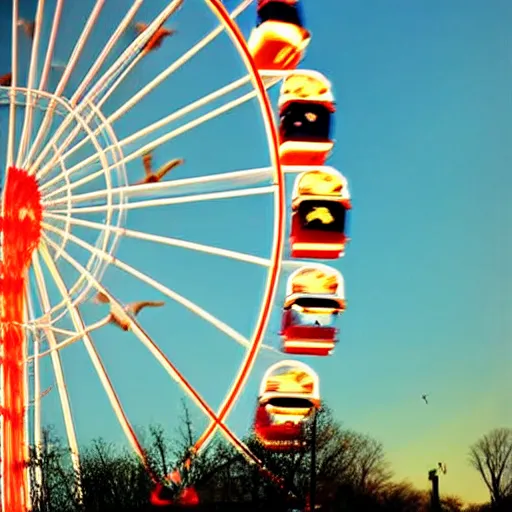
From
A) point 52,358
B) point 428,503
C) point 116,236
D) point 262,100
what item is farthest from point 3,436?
point 428,503

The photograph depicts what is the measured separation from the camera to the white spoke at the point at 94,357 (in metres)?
9.97

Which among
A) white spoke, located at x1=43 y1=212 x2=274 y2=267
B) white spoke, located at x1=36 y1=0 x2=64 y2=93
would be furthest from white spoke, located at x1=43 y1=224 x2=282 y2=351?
white spoke, located at x1=36 y1=0 x2=64 y2=93

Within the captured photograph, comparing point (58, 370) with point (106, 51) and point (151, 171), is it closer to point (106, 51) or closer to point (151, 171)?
point (151, 171)

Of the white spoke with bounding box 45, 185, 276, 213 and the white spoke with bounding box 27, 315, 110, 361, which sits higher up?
the white spoke with bounding box 45, 185, 276, 213

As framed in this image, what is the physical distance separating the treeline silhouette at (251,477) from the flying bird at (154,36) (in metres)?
3.61

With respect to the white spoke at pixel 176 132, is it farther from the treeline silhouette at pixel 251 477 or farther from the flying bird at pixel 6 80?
the treeline silhouette at pixel 251 477

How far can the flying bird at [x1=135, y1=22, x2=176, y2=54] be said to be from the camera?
10461 millimetres

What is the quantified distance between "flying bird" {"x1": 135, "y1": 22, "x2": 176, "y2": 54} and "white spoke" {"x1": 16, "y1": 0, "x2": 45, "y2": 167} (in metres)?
0.83

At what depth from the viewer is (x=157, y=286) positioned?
10.1 metres

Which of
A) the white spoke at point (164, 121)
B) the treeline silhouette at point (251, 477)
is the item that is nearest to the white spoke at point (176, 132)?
the white spoke at point (164, 121)

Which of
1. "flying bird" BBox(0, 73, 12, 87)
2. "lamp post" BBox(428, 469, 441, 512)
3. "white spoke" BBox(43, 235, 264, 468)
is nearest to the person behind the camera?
"white spoke" BBox(43, 235, 264, 468)

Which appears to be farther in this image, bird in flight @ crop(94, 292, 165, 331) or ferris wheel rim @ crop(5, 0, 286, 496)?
bird in flight @ crop(94, 292, 165, 331)

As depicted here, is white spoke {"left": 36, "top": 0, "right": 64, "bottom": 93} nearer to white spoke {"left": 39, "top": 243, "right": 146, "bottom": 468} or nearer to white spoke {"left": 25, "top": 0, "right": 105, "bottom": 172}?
white spoke {"left": 25, "top": 0, "right": 105, "bottom": 172}

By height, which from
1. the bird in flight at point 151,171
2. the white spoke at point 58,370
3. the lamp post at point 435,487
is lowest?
the lamp post at point 435,487
